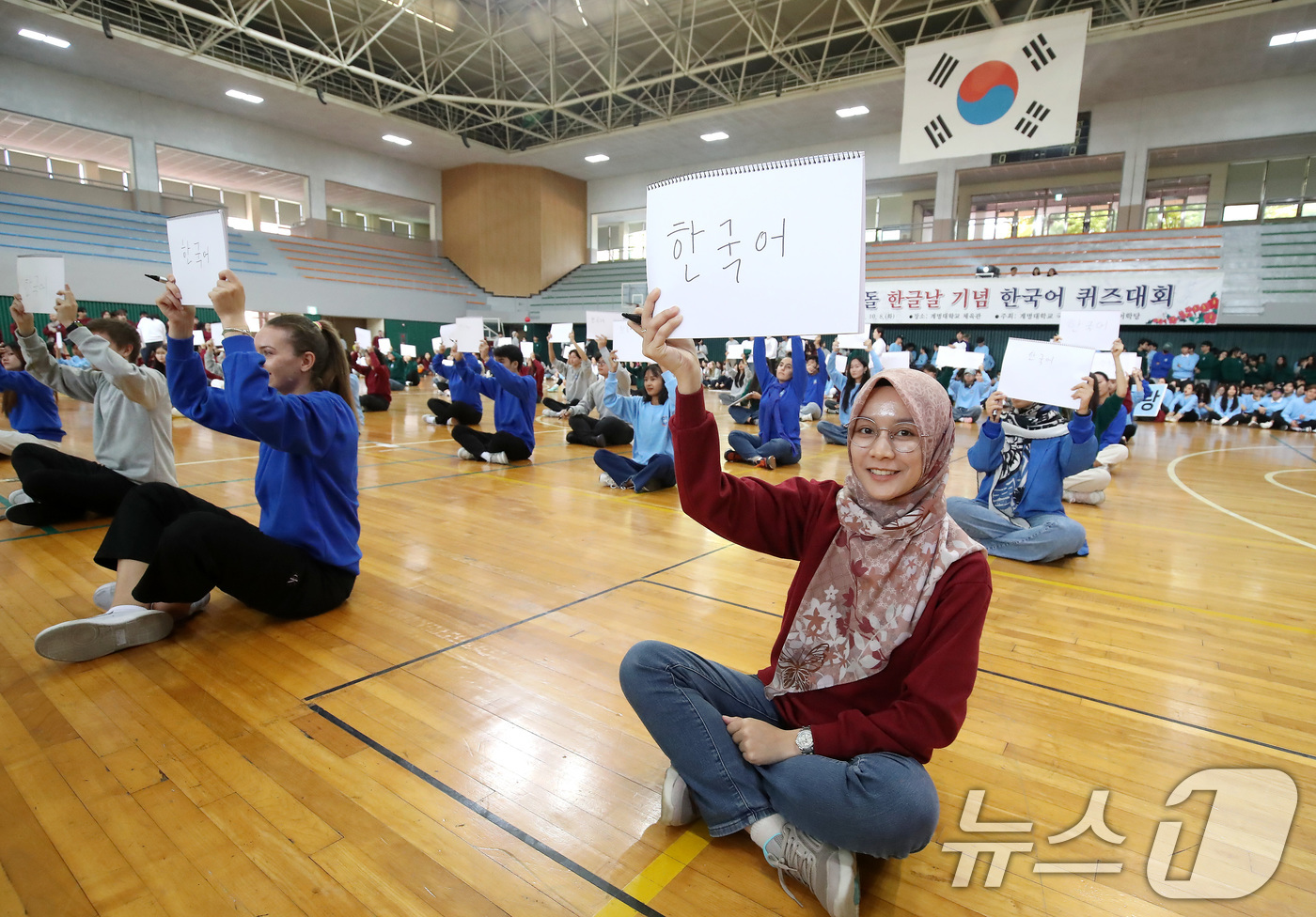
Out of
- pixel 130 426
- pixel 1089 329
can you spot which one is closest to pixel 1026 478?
pixel 1089 329

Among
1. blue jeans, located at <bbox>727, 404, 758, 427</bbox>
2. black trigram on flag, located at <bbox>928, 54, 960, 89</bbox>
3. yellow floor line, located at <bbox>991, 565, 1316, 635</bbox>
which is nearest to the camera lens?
yellow floor line, located at <bbox>991, 565, 1316, 635</bbox>

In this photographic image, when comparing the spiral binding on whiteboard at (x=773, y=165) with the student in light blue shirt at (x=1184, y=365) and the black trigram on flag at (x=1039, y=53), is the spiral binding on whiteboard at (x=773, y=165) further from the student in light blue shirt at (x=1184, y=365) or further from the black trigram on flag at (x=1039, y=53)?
the student in light blue shirt at (x=1184, y=365)

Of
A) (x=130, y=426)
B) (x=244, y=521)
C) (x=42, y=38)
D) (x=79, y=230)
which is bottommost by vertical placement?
(x=244, y=521)

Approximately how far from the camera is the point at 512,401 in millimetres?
6516

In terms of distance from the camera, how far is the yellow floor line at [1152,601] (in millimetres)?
2912

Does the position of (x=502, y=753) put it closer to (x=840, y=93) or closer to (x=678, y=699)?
(x=678, y=699)

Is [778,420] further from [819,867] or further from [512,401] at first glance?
[819,867]

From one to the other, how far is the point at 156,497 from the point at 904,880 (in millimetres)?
2699

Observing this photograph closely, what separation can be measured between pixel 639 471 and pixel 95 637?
12.3 ft

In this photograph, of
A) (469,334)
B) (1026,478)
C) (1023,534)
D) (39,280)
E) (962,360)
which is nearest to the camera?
(1023,534)

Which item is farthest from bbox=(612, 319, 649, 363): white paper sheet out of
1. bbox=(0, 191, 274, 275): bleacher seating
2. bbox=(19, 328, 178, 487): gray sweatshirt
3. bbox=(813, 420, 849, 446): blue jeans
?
bbox=(0, 191, 274, 275): bleacher seating

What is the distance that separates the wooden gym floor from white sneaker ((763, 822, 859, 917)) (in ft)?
0.20

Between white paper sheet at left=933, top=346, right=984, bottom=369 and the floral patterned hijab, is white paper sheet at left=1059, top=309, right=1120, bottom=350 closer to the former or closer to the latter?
white paper sheet at left=933, top=346, right=984, bottom=369

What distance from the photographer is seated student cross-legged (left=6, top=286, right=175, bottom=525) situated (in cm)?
284
